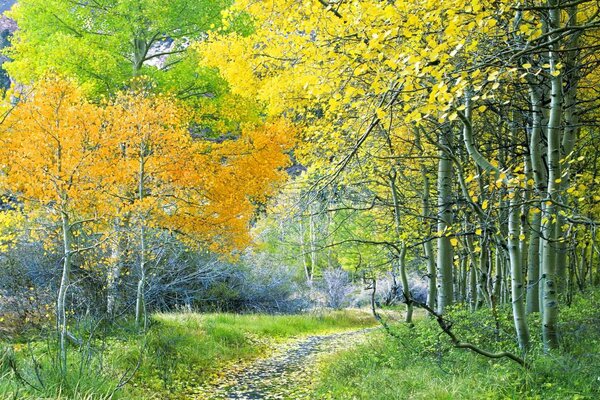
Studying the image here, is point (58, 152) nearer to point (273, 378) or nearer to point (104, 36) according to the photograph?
point (104, 36)

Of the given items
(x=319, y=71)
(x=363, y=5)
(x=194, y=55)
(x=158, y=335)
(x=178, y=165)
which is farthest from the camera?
(x=194, y=55)

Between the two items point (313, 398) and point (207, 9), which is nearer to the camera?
point (313, 398)

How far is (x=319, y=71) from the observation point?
17.8ft

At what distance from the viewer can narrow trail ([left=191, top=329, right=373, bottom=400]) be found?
6727 mm

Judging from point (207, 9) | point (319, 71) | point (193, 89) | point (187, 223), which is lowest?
point (187, 223)

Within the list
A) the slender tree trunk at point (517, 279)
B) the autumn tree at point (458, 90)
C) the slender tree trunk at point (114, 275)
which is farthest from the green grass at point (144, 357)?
the slender tree trunk at point (517, 279)

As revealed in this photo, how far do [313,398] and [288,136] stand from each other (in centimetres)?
603

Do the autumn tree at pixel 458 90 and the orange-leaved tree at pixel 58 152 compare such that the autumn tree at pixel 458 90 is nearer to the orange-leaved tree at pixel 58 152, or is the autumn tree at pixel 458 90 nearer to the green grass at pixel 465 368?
the green grass at pixel 465 368

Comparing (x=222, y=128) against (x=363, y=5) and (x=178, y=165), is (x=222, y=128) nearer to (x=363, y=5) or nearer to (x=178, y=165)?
(x=178, y=165)

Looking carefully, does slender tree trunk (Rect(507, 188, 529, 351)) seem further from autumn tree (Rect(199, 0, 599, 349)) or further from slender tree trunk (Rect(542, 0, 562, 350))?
slender tree trunk (Rect(542, 0, 562, 350))

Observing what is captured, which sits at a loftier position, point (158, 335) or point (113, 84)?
point (113, 84)

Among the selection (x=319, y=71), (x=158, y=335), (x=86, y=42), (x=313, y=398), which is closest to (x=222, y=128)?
(x=86, y=42)

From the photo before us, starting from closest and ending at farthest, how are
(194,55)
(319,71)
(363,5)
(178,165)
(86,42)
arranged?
(363,5) < (319,71) < (178,165) < (86,42) < (194,55)

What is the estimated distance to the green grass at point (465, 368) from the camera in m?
4.42
